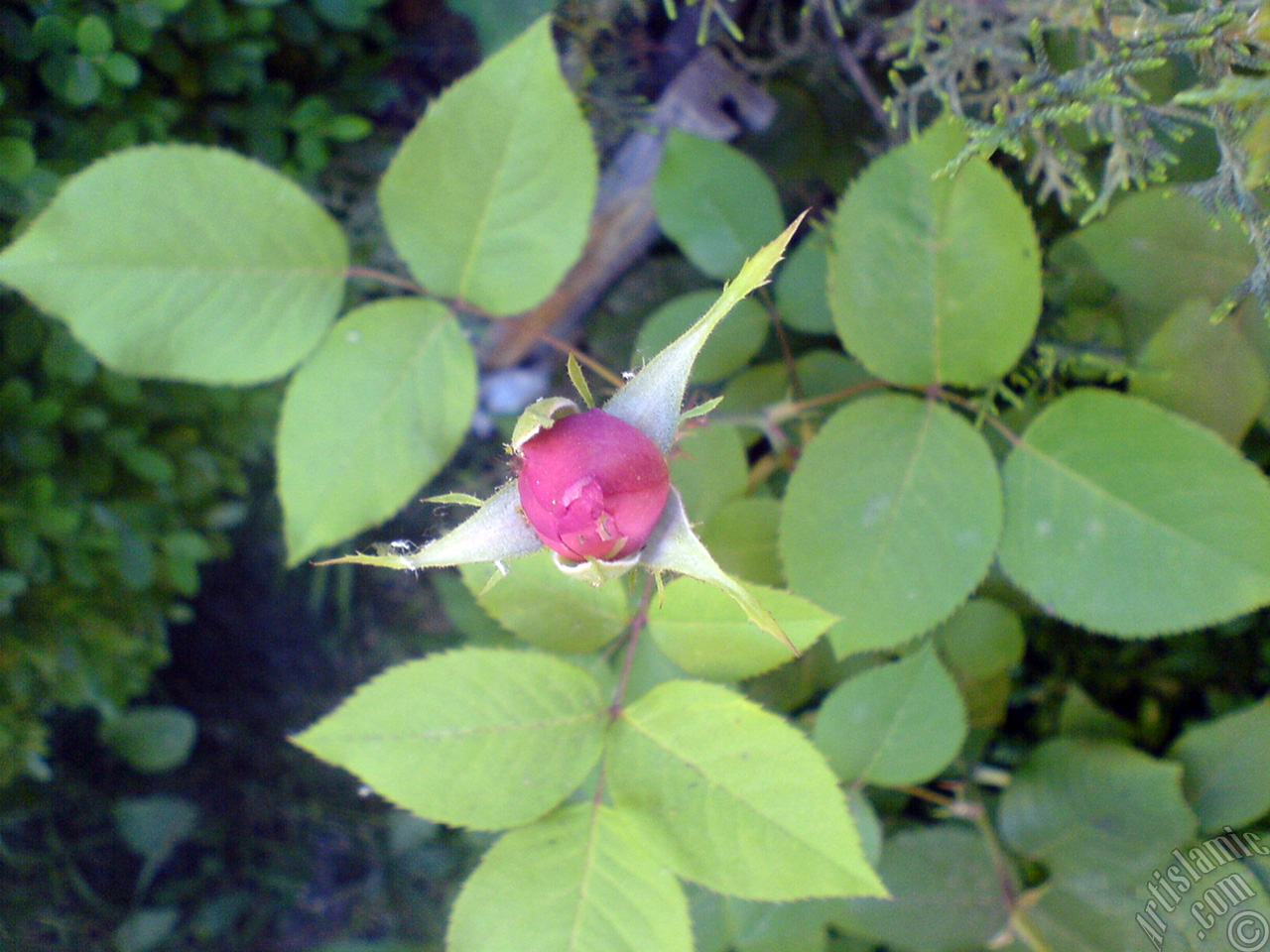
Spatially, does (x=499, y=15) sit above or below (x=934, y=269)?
above

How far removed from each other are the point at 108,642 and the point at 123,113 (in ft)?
3.16

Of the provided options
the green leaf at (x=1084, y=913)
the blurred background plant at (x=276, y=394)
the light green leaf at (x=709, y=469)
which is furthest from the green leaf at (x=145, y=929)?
the green leaf at (x=1084, y=913)

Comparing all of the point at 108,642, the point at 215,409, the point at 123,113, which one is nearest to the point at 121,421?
the point at 215,409

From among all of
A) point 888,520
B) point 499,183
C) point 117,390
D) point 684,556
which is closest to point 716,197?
point 499,183

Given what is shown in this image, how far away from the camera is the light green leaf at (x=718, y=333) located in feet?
4.26

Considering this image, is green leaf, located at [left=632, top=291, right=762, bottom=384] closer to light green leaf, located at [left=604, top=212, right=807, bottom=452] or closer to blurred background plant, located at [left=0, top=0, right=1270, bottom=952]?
blurred background plant, located at [left=0, top=0, right=1270, bottom=952]

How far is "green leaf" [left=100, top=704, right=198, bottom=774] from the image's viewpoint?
177 cm

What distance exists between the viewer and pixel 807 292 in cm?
134

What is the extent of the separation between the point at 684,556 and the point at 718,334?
0.71 metres

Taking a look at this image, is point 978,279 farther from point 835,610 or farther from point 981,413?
point 835,610

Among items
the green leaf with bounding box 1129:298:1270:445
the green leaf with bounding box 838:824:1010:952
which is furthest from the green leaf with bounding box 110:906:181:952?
the green leaf with bounding box 1129:298:1270:445

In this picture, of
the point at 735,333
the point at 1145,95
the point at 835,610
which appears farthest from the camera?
the point at 735,333

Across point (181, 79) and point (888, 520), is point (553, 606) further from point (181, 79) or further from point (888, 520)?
point (181, 79)

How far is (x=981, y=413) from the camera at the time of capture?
3.68ft
